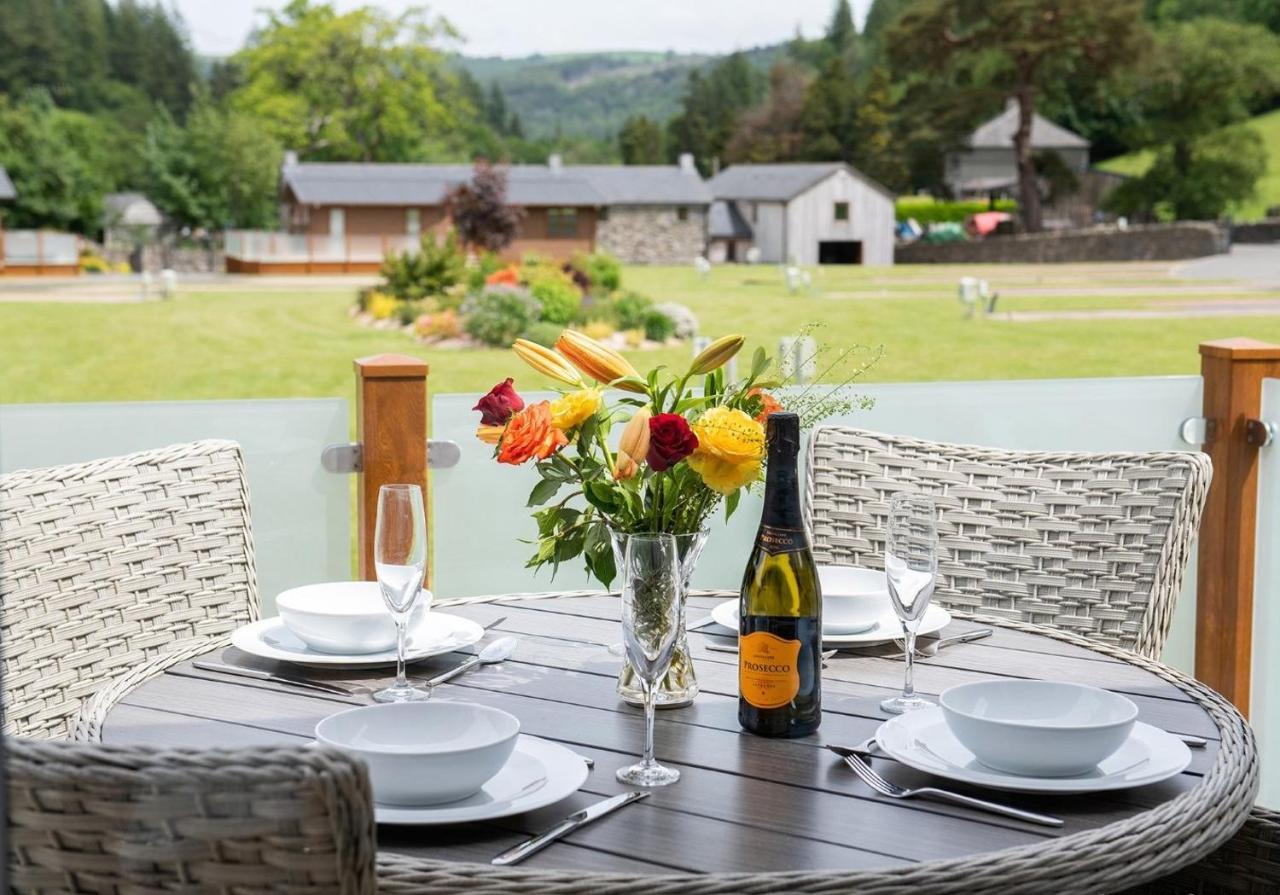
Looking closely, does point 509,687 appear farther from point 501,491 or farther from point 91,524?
point 501,491

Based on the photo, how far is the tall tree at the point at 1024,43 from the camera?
43344 millimetres

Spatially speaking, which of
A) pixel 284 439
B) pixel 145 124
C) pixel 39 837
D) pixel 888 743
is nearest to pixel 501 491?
pixel 284 439

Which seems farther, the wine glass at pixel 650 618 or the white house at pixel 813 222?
the white house at pixel 813 222

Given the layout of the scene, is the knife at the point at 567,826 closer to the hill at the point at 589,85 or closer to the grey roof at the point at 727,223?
the grey roof at the point at 727,223

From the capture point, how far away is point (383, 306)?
69.3ft

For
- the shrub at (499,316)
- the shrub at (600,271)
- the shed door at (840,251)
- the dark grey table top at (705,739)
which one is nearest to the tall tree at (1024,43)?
the shed door at (840,251)

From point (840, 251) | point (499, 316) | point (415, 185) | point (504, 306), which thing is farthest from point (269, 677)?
point (840, 251)

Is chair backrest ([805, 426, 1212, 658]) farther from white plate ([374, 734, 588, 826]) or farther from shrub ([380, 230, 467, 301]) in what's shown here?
shrub ([380, 230, 467, 301])

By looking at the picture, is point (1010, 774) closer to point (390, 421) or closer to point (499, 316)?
point (390, 421)

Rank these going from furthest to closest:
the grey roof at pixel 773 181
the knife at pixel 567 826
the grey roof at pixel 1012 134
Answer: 1. the grey roof at pixel 1012 134
2. the grey roof at pixel 773 181
3. the knife at pixel 567 826

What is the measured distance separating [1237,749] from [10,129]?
40337mm

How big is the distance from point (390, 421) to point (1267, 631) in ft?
5.19

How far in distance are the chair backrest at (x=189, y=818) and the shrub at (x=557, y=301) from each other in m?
16.8

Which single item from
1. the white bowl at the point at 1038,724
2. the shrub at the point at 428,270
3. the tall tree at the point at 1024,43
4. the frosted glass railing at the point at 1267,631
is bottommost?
the frosted glass railing at the point at 1267,631
